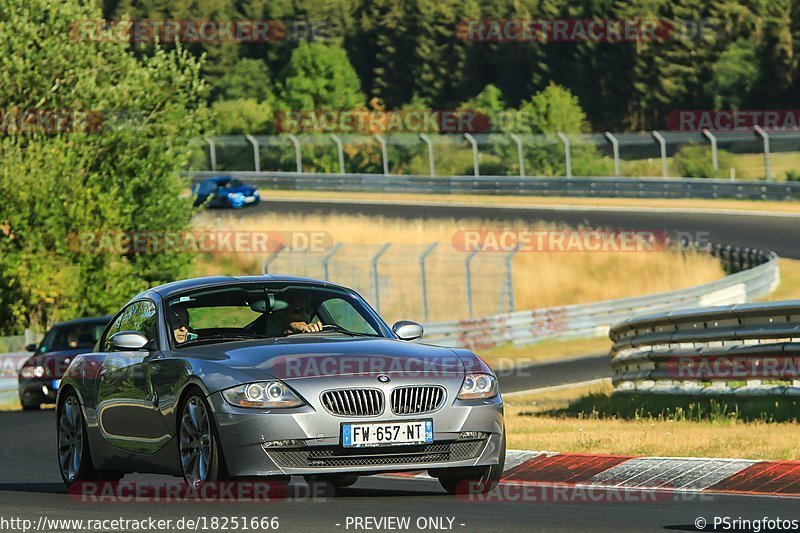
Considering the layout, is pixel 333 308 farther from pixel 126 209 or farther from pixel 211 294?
pixel 126 209

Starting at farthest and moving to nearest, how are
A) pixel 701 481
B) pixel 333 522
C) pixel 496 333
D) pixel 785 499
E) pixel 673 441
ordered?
pixel 496 333 → pixel 673 441 → pixel 701 481 → pixel 785 499 → pixel 333 522

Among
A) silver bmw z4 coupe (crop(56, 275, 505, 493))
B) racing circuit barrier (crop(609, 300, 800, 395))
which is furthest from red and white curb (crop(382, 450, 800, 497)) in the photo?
racing circuit barrier (crop(609, 300, 800, 395))

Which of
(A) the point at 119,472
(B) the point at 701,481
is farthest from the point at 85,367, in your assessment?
(B) the point at 701,481

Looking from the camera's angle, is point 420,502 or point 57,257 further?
point 57,257

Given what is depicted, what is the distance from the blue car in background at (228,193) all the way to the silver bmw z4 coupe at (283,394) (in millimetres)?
45948

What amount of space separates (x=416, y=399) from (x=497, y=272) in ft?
99.6

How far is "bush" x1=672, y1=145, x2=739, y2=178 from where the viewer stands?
210 feet

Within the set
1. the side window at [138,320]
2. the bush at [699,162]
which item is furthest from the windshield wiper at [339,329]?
the bush at [699,162]

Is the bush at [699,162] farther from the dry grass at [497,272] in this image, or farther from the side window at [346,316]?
the side window at [346,316]

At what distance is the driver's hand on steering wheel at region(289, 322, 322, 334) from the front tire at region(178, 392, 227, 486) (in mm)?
1028

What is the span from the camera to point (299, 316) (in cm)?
1042

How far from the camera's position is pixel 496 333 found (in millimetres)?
32219

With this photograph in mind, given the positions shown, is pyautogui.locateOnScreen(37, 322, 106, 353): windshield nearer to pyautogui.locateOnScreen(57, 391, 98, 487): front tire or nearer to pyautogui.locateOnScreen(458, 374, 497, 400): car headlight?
pyautogui.locateOnScreen(57, 391, 98, 487): front tire

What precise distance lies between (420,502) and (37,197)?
2604 cm
